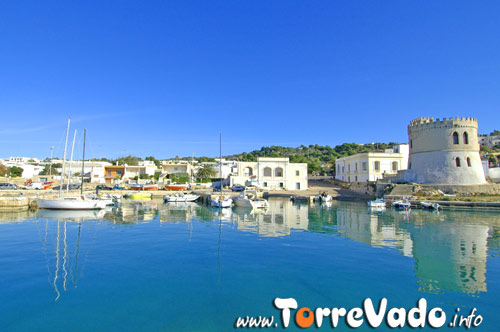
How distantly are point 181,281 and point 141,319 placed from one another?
2.37m

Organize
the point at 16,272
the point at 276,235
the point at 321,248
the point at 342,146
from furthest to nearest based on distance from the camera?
the point at 342,146 < the point at 276,235 < the point at 321,248 < the point at 16,272

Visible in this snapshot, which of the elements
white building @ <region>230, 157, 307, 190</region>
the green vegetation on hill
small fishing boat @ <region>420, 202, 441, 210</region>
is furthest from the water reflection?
the green vegetation on hill

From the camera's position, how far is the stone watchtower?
125 feet

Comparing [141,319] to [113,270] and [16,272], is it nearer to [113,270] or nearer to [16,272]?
[113,270]

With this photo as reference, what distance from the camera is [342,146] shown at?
11900cm

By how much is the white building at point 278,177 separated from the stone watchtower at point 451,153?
21.5 meters

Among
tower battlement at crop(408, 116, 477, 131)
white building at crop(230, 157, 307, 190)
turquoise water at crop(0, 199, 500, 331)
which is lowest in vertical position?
turquoise water at crop(0, 199, 500, 331)

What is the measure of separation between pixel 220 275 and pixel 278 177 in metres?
47.5

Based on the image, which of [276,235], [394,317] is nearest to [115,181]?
[276,235]

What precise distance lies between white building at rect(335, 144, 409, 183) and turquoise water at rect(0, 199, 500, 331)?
34065 mm

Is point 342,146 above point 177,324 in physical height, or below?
above

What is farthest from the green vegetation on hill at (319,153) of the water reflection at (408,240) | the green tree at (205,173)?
the water reflection at (408,240)

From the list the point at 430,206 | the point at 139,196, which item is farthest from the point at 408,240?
the point at 139,196

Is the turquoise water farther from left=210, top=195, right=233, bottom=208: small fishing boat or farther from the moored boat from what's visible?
the moored boat
